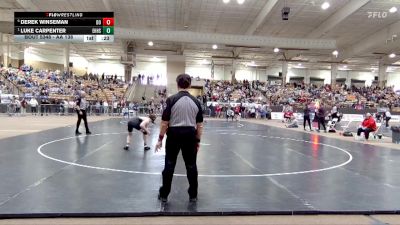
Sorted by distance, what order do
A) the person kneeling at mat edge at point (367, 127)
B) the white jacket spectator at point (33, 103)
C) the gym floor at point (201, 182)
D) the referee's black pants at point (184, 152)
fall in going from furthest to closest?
1. the white jacket spectator at point (33, 103)
2. the person kneeling at mat edge at point (367, 127)
3. the referee's black pants at point (184, 152)
4. the gym floor at point (201, 182)

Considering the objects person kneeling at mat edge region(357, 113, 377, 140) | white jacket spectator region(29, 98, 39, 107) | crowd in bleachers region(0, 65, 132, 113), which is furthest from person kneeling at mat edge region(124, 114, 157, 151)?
white jacket spectator region(29, 98, 39, 107)

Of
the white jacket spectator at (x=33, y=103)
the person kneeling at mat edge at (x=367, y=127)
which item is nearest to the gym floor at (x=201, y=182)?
the person kneeling at mat edge at (x=367, y=127)

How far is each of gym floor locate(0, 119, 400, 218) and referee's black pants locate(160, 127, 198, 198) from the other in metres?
0.22

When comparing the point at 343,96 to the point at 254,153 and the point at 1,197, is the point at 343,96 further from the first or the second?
the point at 1,197

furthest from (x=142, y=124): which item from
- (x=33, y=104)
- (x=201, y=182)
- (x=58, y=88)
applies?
(x=58, y=88)

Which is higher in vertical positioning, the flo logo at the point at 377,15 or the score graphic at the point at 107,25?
the flo logo at the point at 377,15

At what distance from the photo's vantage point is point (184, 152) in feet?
16.8

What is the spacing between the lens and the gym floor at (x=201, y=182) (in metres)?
4.71

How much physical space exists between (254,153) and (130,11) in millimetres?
27400

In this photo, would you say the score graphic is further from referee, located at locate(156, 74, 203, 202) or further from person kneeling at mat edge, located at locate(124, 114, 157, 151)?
referee, located at locate(156, 74, 203, 202)
